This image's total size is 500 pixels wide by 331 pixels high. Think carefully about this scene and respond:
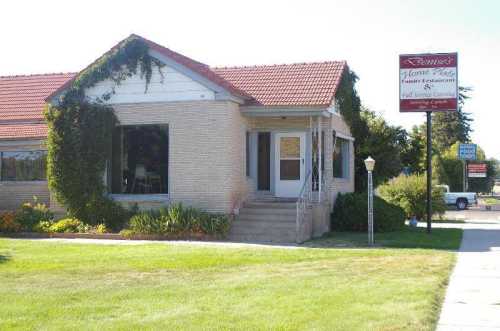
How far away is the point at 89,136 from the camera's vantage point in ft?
63.6

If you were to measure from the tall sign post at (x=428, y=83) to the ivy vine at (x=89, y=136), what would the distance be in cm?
783

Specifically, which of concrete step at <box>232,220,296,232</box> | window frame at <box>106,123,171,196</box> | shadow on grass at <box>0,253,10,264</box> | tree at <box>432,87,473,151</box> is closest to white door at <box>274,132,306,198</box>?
concrete step at <box>232,220,296,232</box>

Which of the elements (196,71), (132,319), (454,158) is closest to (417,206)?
(196,71)

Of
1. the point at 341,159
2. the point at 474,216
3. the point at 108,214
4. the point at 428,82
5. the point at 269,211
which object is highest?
the point at 428,82

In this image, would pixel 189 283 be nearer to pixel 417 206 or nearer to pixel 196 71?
pixel 196 71

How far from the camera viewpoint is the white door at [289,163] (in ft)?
67.8

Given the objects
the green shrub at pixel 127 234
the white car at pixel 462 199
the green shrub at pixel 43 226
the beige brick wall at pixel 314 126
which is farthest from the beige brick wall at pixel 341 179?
the white car at pixel 462 199

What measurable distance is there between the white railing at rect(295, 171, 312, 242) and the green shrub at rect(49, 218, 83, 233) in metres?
6.26

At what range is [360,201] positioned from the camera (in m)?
21.1

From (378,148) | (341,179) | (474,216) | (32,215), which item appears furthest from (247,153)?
(474,216)

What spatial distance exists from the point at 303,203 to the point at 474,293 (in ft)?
28.4

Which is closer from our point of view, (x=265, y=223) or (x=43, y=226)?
(x=265, y=223)

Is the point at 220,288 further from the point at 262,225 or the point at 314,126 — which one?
the point at 314,126

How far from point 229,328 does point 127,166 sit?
1325 cm
